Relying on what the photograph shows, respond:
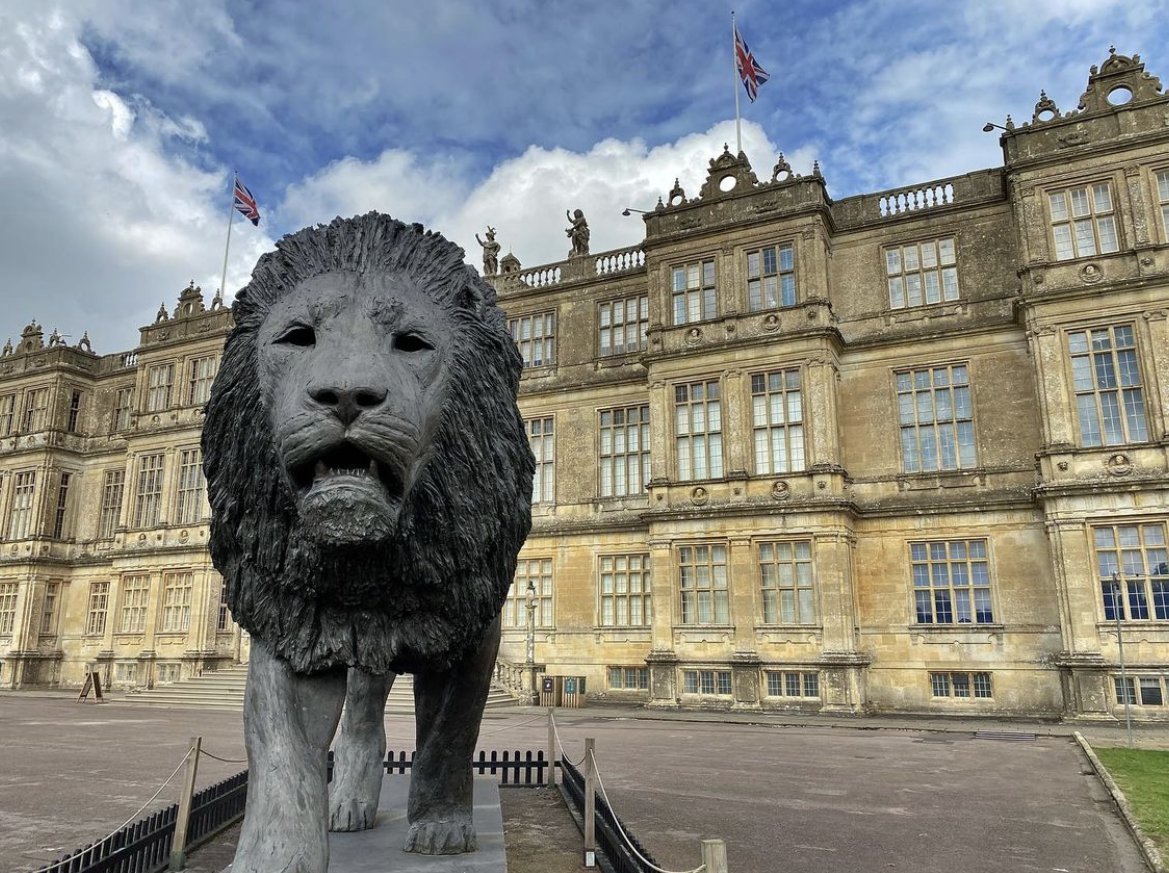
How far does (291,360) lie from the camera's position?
3.03 metres

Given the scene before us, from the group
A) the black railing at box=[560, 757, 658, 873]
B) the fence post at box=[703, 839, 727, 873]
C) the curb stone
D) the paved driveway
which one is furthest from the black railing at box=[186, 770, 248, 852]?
the curb stone

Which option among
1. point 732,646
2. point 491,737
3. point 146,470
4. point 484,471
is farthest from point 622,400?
point 484,471

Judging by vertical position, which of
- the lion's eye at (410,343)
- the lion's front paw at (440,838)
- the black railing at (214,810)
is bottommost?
the black railing at (214,810)

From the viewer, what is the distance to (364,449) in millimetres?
2611

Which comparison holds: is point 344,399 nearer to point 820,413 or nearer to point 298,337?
point 298,337

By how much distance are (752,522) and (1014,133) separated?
38.3 ft

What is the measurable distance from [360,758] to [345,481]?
2745mm

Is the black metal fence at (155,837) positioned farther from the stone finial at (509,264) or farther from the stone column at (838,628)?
the stone finial at (509,264)

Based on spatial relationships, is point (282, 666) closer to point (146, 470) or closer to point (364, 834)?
point (364, 834)

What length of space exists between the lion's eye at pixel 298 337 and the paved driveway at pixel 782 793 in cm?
423

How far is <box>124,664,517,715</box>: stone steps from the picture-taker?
21.7 metres

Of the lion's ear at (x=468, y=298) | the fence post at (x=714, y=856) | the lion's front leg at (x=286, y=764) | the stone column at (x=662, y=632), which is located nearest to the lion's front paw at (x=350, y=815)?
the lion's front leg at (x=286, y=764)

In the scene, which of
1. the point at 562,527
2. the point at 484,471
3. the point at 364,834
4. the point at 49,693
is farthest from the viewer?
the point at 49,693

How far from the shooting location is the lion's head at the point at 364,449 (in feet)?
8.74
